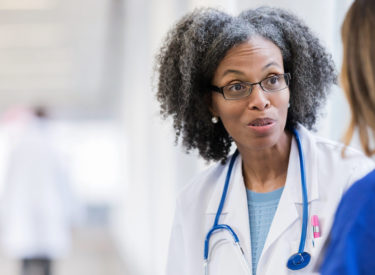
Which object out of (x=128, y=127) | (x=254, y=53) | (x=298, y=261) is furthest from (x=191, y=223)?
(x=128, y=127)

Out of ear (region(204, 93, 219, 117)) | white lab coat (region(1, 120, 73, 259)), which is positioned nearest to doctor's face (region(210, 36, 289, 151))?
ear (region(204, 93, 219, 117))

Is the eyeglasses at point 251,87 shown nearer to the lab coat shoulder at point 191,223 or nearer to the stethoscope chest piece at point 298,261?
the lab coat shoulder at point 191,223

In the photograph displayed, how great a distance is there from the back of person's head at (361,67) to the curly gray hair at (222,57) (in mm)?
647

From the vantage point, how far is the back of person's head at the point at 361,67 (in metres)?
0.99

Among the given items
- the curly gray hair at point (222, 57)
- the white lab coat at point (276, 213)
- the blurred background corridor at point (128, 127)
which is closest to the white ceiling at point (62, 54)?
the blurred background corridor at point (128, 127)

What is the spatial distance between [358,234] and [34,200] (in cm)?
530

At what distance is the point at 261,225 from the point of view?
1.67 metres

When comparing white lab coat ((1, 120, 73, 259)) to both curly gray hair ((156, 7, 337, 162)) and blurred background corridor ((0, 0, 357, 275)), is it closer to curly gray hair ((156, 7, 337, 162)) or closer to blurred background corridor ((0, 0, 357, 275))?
blurred background corridor ((0, 0, 357, 275))

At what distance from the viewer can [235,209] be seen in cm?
171

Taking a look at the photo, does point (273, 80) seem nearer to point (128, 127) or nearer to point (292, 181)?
point (292, 181)

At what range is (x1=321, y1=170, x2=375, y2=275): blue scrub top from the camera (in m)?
0.97

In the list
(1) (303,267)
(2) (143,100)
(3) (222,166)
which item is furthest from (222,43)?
(2) (143,100)

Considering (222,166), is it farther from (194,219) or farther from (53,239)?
(53,239)

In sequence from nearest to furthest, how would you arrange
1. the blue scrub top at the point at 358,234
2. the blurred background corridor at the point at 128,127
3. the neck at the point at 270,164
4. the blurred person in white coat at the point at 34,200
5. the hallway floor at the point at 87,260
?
the blue scrub top at the point at 358,234 < the neck at the point at 270,164 < the blurred background corridor at the point at 128,127 < the blurred person in white coat at the point at 34,200 < the hallway floor at the point at 87,260
